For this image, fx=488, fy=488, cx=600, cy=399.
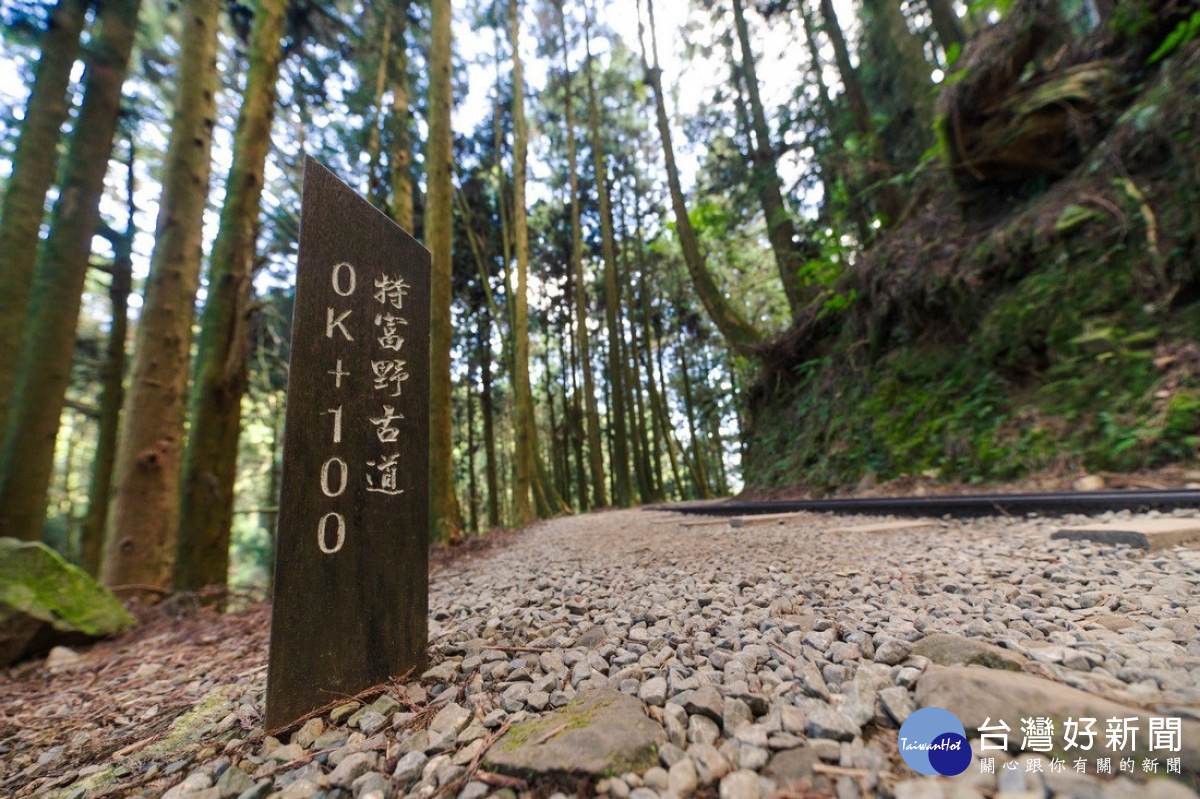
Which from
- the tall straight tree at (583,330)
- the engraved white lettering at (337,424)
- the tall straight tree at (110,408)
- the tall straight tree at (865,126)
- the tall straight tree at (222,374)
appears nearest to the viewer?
the engraved white lettering at (337,424)

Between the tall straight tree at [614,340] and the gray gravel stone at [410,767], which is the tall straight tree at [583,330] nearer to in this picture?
the tall straight tree at [614,340]

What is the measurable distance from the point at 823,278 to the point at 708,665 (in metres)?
7.49

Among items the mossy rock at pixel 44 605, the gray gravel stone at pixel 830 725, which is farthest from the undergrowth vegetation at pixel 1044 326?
the mossy rock at pixel 44 605

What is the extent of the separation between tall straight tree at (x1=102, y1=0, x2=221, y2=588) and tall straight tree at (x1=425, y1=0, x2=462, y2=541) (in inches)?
70.9

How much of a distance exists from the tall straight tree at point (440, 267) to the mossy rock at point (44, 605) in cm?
232

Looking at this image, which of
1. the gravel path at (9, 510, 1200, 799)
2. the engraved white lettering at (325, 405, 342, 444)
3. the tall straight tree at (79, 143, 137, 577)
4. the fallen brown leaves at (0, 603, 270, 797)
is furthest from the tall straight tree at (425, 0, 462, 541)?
the tall straight tree at (79, 143, 137, 577)

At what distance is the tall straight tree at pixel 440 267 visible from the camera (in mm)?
4770

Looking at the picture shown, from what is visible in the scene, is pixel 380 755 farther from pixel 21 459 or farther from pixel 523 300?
pixel 523 300

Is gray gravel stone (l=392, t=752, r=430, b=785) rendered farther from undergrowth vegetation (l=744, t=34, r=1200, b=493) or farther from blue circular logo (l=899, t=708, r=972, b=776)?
undergrowth vegetation (l=744, t=34, r=1200, b=493)

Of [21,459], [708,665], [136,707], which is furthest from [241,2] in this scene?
[708,665]

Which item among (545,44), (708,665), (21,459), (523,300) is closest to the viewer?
(708,665)

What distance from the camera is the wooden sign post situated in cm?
128

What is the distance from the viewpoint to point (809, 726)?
0.90m

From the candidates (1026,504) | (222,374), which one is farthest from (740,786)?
(222,374)
